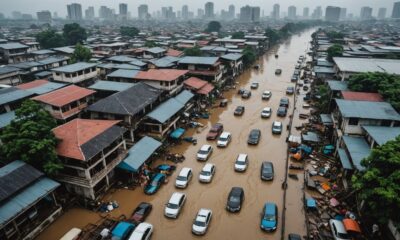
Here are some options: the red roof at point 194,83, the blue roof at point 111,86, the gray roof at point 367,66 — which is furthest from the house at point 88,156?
the gray roof at point 367,66

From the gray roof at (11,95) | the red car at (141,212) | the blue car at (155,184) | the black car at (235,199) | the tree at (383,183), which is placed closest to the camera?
the tree at (383,183)

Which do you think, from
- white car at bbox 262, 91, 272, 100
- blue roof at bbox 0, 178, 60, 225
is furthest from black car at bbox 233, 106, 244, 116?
blue roof at bbox 0, 178, 60, 225

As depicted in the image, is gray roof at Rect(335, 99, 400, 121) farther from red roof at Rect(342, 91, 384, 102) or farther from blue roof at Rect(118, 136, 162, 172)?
blue roof at Rect(118, 136, 162, 172)

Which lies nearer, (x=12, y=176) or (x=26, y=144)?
(x=12, y=176)

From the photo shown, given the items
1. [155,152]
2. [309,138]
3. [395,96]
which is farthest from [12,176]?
[395,96]

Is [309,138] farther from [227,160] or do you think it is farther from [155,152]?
[155,152]

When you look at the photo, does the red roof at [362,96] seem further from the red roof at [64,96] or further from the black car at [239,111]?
the red roof at [64,96]
